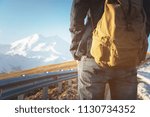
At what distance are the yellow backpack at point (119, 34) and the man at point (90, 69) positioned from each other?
4.2 inches

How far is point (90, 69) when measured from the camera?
305 centimetres

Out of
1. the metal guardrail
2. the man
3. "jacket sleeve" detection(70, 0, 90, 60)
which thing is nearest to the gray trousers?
the man

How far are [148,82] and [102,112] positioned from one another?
21.0 feet

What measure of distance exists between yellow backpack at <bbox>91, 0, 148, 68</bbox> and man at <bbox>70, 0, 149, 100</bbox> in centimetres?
11

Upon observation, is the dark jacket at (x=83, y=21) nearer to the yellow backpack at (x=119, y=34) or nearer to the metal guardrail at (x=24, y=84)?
the yellow backpack at (x=119, y=34)

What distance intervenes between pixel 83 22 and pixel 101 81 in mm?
673

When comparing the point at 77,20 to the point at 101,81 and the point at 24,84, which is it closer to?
the point at 101,81

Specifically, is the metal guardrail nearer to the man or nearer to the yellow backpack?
the man

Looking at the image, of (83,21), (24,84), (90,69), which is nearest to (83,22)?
(83,21)

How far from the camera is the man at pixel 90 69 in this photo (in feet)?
10.0

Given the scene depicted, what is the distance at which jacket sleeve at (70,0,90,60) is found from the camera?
3193 mm

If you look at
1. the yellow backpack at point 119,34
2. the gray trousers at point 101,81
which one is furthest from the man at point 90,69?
the yellow backpack at point 119,34

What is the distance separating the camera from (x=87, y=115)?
124 inches

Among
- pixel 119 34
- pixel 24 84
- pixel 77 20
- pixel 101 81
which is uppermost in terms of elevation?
pixel 77 20
